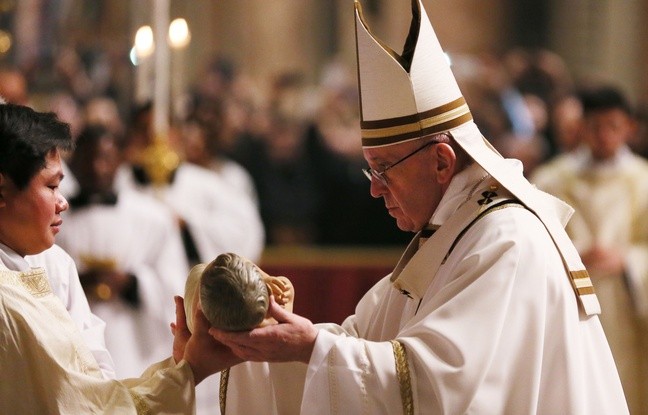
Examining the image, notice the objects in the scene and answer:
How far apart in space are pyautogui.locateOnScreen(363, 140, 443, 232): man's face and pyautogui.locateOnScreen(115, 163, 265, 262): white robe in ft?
18.1

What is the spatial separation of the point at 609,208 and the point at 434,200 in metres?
5.54

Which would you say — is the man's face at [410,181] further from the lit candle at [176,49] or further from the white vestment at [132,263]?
the lit candle at [176,49]

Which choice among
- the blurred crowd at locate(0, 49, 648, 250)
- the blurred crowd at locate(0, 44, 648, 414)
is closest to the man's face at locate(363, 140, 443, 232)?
the blurred crowd at locate(0, 44, 648, 414)

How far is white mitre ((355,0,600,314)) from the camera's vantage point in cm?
380

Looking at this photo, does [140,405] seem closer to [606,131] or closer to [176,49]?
[606,131]

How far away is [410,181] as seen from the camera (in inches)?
152

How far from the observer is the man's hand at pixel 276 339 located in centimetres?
341

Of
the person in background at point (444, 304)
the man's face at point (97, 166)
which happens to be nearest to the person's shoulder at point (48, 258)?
the person in background at point (444, 304)

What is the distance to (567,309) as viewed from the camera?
11.7 ft

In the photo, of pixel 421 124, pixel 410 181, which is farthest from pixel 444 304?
pixel 421 124

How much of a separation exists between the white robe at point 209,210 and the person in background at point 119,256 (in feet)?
2.81

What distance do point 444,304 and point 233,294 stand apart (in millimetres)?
635

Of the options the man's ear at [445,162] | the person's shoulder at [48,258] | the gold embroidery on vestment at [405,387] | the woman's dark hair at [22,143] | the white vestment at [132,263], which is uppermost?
the woman's dark hair at [22,143]

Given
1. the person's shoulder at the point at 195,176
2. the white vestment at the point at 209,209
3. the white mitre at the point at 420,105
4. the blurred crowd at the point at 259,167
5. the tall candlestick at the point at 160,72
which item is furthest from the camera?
the person's shoulder at the point at 195,176
